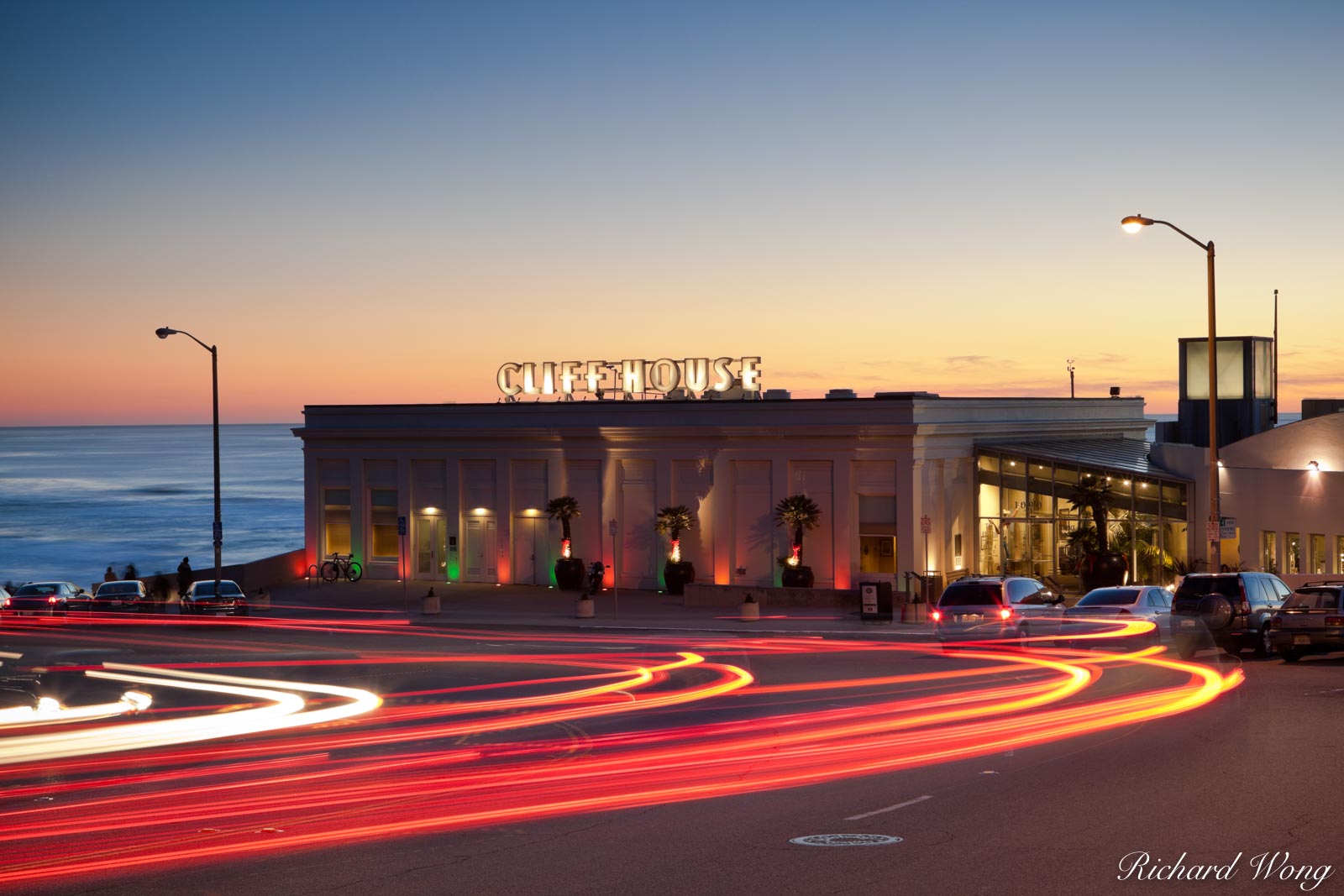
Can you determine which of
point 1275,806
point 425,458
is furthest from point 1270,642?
point 425,458

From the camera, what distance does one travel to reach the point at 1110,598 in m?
29.6

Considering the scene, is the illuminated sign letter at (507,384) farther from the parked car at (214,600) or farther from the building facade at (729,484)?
the parked car at (214,600)

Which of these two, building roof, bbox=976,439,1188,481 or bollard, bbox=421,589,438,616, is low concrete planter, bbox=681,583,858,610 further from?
bollard, bbox=421,589,438,616

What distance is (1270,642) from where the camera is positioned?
2722cm

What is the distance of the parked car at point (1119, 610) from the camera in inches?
1122

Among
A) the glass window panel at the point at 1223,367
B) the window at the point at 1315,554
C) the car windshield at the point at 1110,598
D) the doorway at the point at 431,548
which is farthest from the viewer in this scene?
the doorway at the point at 431,548

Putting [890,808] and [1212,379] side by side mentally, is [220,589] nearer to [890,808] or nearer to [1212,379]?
[1212,379]

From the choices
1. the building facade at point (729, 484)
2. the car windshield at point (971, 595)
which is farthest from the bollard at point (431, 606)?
the car windshield at point (971, 595)

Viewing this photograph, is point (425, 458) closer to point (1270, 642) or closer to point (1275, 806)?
point (1270, 642)

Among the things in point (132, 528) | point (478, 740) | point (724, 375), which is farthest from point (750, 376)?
point (132, 528)

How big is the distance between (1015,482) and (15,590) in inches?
1310

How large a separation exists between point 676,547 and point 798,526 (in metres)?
4.52

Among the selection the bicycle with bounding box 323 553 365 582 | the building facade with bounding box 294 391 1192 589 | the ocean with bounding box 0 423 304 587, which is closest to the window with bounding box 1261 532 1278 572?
the building facade with bounding box 294 391 1192 589

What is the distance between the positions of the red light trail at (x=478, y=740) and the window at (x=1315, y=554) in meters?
14.5
